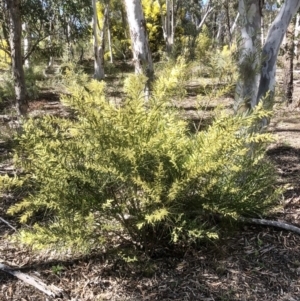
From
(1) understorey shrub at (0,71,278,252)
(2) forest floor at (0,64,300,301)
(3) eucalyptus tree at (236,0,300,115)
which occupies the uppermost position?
Answer: (3) eucalyptus tree at (236,0,300,115)

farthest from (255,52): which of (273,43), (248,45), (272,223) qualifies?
(272,223)

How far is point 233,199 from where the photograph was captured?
2297mm

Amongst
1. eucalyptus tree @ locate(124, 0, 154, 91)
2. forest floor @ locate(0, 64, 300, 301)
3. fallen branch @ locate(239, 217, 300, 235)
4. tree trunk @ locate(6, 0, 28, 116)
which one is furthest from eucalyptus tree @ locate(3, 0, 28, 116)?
fallen branch @ locate(239, 217, 300, 235)

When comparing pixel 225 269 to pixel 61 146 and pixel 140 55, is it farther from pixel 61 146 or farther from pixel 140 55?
pixel 140 55

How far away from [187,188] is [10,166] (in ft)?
9.24

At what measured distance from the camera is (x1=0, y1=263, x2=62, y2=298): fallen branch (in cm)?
213

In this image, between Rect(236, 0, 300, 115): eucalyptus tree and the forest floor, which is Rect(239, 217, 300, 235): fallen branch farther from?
Rect(236, 0, 300, 115): eucalyptus tree

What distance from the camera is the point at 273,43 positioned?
9.57 ft

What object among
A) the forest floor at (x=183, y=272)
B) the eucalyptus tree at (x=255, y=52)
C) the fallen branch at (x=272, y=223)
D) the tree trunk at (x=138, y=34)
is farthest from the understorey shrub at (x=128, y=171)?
the tree trunk at (x=138, y=34)

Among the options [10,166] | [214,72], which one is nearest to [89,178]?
[214,72]

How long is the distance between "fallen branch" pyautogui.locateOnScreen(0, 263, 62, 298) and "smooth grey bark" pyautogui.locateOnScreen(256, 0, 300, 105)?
2116mm

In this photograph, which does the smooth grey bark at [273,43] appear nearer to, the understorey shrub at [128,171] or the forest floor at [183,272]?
the understorey shrub at [128,171]

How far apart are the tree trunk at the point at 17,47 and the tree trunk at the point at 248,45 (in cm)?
307

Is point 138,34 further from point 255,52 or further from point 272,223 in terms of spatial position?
point 272,223
